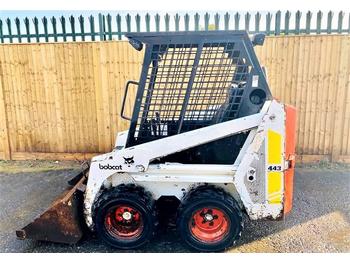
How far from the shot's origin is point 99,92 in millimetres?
6035

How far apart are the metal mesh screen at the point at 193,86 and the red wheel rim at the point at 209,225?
2.78 ft

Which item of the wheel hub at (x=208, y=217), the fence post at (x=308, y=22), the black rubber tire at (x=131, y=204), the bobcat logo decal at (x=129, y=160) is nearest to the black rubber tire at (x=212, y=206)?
the wheel hub at (x=208, y=217)

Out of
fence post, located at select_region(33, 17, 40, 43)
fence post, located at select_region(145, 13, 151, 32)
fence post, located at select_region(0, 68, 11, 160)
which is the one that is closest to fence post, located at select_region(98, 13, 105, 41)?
fence post, located at select_region(145, 13, 151, 32)

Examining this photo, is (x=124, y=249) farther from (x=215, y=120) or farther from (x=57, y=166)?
(x=57, y=166)

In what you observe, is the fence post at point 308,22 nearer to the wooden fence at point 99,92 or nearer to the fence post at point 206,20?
the wooden fence at point 99,92

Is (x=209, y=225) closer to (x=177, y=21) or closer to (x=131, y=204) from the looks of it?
(x=131, y=204)

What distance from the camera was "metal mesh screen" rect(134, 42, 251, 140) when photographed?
3271mm

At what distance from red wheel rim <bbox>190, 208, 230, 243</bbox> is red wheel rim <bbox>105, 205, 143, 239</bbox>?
1.79ft

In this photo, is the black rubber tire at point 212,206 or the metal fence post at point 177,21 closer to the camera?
the black rubber tire at point 212,206

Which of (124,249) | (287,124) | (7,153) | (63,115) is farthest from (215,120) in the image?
(7,153)

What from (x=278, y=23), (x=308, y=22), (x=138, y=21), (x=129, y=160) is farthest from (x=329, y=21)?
(x=129, y=160)

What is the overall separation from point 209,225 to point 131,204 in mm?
804

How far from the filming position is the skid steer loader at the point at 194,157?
3.24m

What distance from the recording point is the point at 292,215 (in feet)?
13.7
